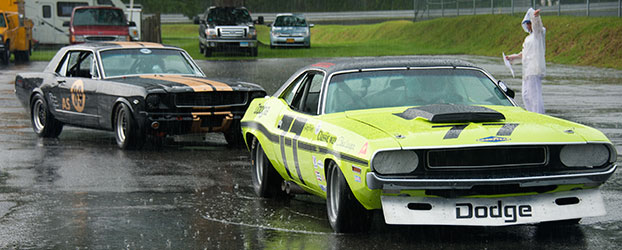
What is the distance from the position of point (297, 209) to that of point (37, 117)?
23.0 feet

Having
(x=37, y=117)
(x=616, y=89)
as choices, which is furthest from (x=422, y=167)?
(x=616, y=89)

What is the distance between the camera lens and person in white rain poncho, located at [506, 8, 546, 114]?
14242 mm

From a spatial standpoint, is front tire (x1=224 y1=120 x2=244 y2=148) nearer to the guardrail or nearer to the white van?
the guardrail

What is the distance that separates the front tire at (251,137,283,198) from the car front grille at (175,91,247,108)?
3295mm

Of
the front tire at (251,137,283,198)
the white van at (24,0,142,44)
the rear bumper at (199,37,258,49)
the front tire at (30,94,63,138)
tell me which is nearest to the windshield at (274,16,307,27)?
the white van at (24,0,142,44)

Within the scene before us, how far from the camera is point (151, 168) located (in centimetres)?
1073

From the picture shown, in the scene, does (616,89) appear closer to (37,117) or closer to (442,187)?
(37,117)

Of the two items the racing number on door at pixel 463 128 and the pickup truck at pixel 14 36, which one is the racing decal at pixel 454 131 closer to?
the racing number on door at pixel 463 128

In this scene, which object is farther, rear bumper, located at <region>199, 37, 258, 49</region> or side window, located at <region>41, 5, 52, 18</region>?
side window, located at <region>41, 5, 52, 18</region>

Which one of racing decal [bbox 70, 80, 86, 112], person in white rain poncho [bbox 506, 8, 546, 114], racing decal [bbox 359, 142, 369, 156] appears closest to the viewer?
racing decal [bbox 359, 142, 369, 156]

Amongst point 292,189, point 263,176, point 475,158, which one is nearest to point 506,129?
point 475,158

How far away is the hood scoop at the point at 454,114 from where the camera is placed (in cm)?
687

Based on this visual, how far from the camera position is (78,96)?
1320 centimetres

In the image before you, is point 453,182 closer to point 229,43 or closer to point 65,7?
point 229,43
